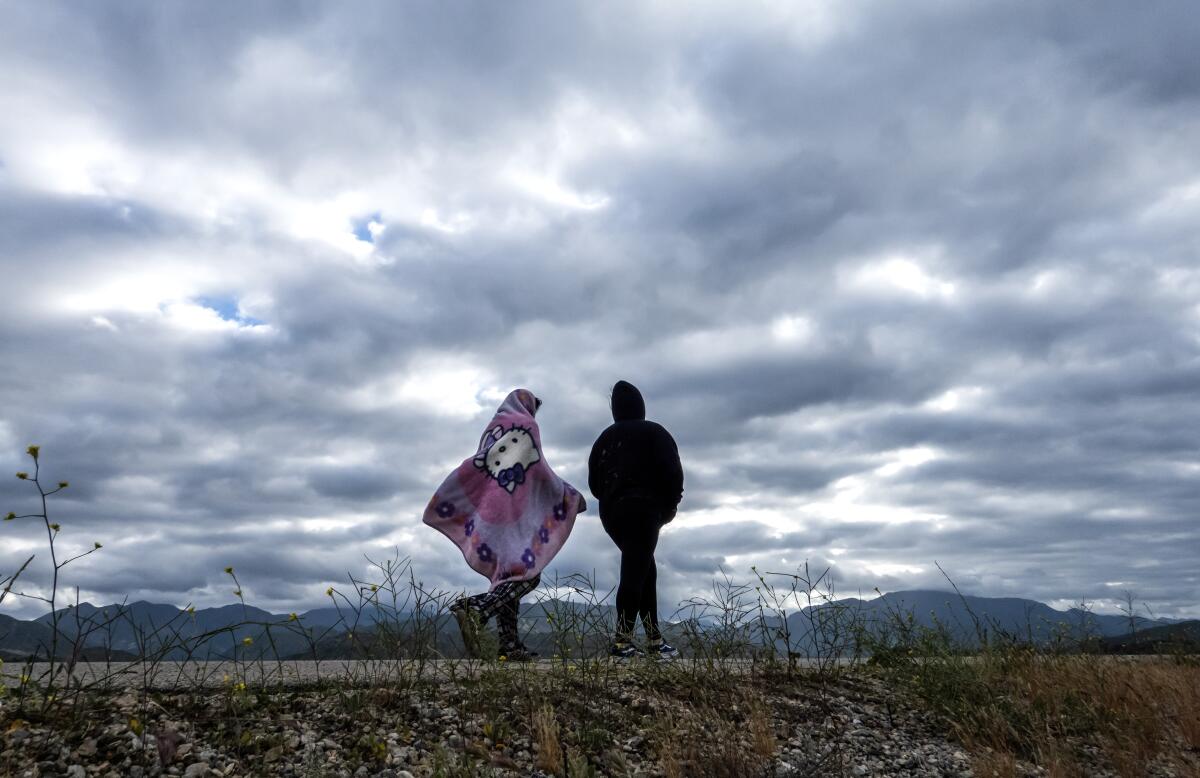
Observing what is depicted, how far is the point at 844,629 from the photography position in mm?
6219

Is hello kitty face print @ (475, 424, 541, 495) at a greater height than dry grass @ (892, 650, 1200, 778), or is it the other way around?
hello kitty face print @ (475, 424, 541, 495)

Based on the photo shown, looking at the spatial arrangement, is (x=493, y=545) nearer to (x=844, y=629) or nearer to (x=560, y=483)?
(x=560, y=483)

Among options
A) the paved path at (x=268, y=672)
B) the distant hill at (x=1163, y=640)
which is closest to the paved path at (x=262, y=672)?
the paved path at (x=268, y=672)

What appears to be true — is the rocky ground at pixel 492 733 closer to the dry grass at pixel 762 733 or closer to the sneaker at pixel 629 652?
the dry grass at pixel 762 733

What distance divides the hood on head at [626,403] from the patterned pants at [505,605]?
1.85 m

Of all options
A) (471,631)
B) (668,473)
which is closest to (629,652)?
(471,631)

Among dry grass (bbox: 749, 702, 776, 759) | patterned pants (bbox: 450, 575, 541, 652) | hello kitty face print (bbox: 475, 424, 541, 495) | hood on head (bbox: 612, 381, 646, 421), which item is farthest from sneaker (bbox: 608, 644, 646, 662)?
hood on head (bbox: 612, 381, 646, 421)

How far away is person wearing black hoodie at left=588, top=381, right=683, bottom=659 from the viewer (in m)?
7.80

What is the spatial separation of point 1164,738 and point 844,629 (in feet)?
6.29

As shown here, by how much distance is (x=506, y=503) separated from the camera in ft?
26.1

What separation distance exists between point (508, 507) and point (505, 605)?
95 centimetres

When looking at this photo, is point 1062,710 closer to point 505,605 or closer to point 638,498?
point 638,498

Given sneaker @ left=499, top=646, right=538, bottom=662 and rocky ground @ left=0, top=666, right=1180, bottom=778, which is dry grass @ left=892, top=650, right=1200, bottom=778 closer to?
rocky ground @ left=0, top=666, right=1180, bottom=778

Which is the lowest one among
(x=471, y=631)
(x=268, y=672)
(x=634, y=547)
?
(x=268, y=672)
